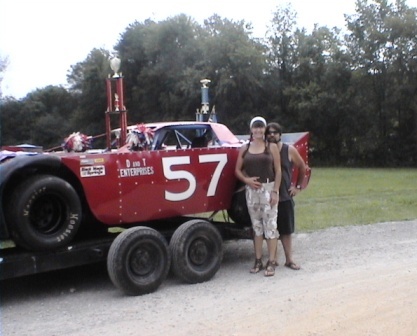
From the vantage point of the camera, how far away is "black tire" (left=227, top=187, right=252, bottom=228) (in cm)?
838

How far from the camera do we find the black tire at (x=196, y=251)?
730cm

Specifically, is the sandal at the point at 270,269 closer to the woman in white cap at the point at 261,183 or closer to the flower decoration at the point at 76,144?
the woman in white cap at the point at 261,183

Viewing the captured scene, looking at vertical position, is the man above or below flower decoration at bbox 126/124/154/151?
below

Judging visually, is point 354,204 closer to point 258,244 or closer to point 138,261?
point 258,244

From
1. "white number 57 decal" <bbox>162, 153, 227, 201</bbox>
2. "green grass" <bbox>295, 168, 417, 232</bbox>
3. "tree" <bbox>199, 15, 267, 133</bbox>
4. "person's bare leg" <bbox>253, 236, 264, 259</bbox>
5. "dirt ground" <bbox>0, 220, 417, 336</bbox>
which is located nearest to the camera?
"dirt ground" <bbox>0, 220, 417, 336</bbox>

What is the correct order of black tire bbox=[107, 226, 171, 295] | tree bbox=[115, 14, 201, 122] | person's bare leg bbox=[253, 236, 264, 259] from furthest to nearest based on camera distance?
tree bbox=[115, 14, 201, 122]
person's bare leg bbox=[253, 236, 264, 259]
black tire bbox=[107, 226, 171, 295]

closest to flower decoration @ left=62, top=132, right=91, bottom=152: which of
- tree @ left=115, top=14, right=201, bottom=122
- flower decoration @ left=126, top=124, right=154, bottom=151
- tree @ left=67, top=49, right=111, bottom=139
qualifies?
flower decoration @ left=126, top=124, right=154, bottom=151

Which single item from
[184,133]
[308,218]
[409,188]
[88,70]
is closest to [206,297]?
[184,133]

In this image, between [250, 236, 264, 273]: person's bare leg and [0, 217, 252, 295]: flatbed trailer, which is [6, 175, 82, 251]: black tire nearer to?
[0, 217, 252, 295]: flatbed trailer

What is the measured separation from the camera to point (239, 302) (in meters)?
6.50

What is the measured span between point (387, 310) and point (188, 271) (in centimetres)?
235

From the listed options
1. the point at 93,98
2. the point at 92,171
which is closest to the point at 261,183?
the point at 92,171

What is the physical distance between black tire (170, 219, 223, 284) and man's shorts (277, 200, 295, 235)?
35.8 inches

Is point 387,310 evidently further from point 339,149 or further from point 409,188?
point 339,149
